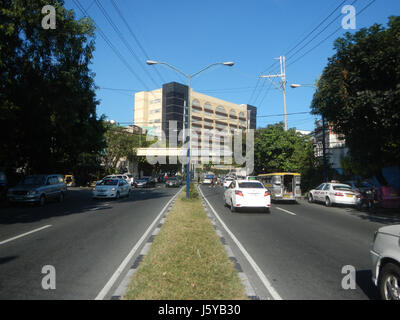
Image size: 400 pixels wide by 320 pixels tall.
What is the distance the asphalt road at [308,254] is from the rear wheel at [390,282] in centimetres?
57

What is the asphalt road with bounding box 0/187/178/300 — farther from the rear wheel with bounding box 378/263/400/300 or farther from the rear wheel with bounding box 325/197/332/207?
the rear wheel with bounding box 325/197/332/207

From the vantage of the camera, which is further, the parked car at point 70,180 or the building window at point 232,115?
the building window at point 232,115

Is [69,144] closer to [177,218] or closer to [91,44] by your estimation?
[91,44]

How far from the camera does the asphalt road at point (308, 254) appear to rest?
436cm

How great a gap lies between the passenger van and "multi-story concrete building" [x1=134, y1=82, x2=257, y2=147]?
59.4 meters

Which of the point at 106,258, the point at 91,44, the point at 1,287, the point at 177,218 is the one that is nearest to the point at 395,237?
the point at 106,258

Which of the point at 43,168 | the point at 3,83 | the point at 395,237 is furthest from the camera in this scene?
the point at 43,168

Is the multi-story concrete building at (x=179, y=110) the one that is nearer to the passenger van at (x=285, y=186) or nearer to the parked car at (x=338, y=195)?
the passenger van at (x=285, y=186)

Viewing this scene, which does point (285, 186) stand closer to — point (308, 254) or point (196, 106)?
point (308, 254)

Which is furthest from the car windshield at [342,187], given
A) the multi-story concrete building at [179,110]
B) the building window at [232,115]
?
the building window at [232,115]

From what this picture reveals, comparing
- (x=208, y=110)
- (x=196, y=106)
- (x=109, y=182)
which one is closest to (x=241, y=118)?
(x=208, y=110)

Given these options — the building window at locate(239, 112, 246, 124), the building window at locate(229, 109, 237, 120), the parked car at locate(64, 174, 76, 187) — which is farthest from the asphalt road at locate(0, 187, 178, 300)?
the building window at locate(239, 112, 246, 124)

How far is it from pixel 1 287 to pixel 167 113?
84843mm

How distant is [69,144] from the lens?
19.8 metres
